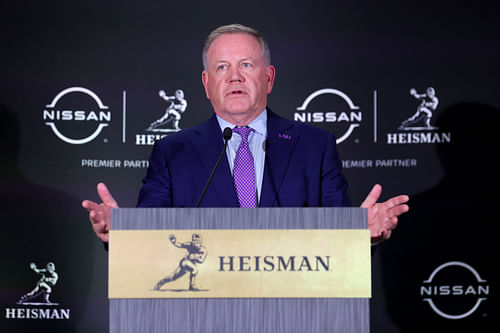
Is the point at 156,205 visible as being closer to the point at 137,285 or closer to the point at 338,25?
the point at 137,285

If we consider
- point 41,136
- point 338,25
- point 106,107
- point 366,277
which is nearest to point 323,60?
point 338,25

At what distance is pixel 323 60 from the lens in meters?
3.97

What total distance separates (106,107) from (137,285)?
267cm

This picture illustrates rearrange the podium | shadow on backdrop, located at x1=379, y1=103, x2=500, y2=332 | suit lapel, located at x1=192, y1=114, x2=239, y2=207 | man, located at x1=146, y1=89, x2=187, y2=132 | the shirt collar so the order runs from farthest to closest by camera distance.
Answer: man, located at x1=146, y1=89, x2=187, y2=132 < shadow on backdrop, located at x1=379, y1=103, x2=500, y2=332 < the shirt collar < suit lapel, located at x1=192, y1=114, x2=239, y2=207 < the podium

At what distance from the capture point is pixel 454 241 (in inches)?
150

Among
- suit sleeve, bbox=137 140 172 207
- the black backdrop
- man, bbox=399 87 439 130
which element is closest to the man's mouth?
suit sleeve, bbox=137 140 172 207

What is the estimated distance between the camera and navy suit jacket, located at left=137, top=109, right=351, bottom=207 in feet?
7.12

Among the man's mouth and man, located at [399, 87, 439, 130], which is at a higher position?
man, located at [399, 87, 439, 130]

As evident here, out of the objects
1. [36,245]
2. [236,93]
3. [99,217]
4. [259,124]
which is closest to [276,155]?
[259,124]

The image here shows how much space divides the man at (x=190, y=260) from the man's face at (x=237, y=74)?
0.95m

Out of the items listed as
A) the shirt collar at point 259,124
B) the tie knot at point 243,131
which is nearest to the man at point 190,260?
the tie knot at point 243,131

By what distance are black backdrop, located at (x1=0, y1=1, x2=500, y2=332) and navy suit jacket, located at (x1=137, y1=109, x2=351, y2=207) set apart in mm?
1598

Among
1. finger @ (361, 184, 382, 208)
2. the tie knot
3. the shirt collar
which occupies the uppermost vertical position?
the shirt collar

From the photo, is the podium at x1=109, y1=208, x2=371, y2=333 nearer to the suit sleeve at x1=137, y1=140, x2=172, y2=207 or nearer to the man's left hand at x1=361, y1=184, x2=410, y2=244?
the man's left hand at x1=361, y1=184, x2=410, y2=244
